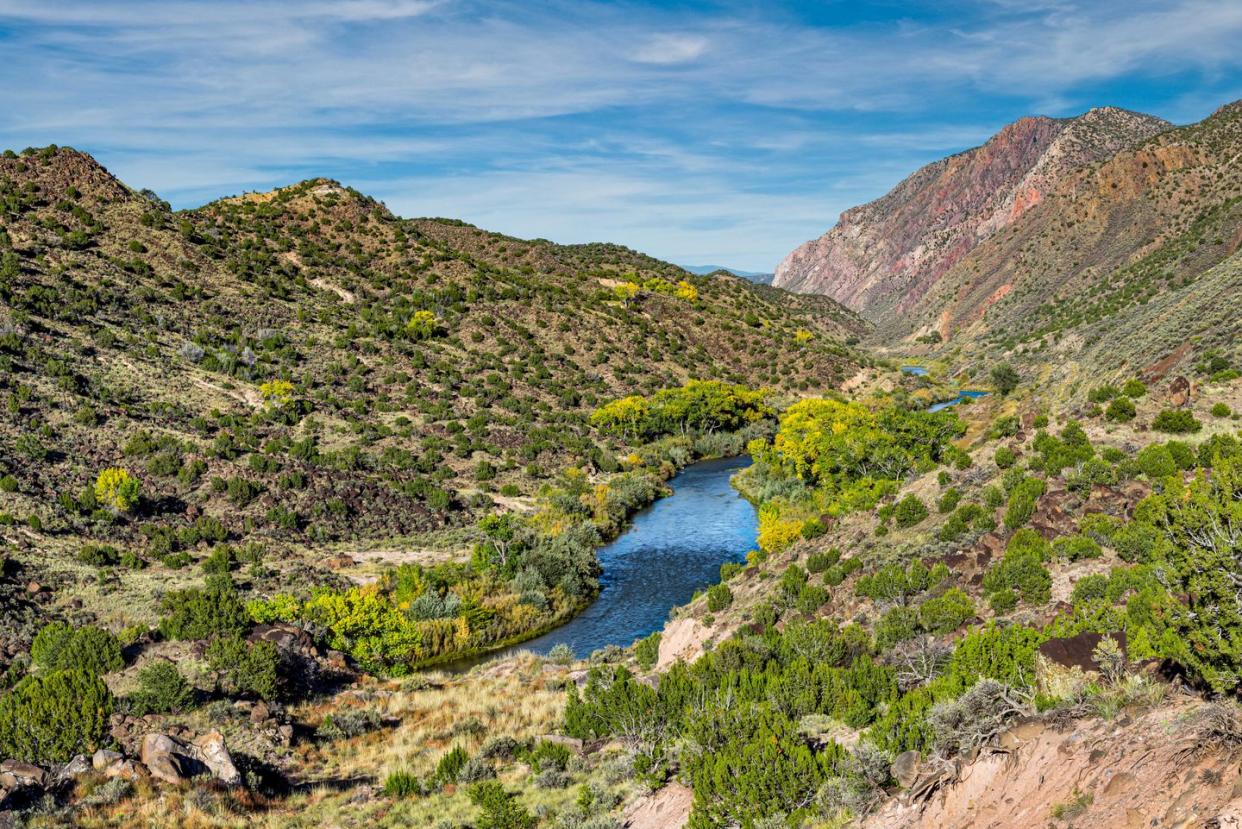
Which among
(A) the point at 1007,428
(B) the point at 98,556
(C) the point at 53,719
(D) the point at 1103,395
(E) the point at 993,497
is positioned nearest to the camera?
(C) the point at 53,719

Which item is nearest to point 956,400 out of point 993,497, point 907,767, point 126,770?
point 993,497

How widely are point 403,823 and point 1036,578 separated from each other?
61.6 feet

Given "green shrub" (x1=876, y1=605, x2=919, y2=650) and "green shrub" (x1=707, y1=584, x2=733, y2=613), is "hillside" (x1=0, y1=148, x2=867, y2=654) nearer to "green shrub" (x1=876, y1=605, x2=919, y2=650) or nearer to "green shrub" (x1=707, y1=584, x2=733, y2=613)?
"green shrub" (x1=707, y1=584, x2=733, y2=613)

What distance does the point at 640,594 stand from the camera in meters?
42.0

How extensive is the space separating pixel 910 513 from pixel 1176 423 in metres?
10.6

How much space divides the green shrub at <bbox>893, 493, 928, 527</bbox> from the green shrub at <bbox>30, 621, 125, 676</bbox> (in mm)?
30011

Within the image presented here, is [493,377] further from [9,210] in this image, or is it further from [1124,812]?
[1124,812]

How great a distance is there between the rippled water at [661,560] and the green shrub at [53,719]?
17.7 meters

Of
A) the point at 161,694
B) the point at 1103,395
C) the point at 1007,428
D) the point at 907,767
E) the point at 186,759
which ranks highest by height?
the point at 1103,395

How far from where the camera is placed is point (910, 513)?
3212 cm

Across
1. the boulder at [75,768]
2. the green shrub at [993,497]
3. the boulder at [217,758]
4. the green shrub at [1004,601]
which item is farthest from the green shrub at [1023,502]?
the boulder at [75,768]

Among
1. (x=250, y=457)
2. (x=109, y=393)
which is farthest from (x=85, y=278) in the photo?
(x=250, y=457)

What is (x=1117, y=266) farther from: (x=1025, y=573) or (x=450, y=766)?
(x=450, y=766)

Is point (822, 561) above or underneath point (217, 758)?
above
